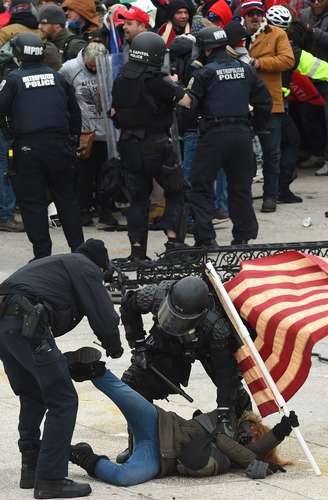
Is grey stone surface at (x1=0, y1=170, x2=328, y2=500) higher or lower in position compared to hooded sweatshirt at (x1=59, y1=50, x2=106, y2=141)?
lower

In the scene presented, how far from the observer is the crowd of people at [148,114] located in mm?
11133

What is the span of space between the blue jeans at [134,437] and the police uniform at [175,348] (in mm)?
412

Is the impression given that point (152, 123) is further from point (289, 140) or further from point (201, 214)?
point (289, 140)

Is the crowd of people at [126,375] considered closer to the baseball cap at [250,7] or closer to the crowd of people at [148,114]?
the crowd of people at [148,114]

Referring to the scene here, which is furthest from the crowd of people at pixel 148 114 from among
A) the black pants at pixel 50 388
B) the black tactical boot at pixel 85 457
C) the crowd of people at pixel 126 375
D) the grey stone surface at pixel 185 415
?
the black pants at pixel 50 388

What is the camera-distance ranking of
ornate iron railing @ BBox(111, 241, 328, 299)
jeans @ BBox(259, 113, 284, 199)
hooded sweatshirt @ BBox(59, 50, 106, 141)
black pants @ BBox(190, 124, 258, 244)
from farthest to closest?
jeans @ BBox(259, 113, 284, 199)
hooded sweatshirt @ BBox(59, 50, 106, 141)
black pants @ BBox(190, 124, 258, 244)
ornate iron railing @ BBox(111, 241, 328, 299)

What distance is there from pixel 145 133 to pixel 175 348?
4.01m

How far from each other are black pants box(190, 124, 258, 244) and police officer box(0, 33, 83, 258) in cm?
104

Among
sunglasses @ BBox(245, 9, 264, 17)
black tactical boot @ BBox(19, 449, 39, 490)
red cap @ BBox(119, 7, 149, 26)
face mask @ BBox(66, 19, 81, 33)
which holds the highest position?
red cap @ BBox(119, 7, 149, 26)

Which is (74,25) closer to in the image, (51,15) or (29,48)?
(51,15)

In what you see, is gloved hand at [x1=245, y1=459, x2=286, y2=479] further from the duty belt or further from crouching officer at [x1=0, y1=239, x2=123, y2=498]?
the duty belt

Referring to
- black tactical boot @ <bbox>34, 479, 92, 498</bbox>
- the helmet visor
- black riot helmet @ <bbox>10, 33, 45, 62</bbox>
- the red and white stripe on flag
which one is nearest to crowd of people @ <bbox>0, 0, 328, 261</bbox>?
black riot helmet @ <bbox>10, 33, 45, 62</bbox>

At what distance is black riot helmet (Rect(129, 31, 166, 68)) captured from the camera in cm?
1094

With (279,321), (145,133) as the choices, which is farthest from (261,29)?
(279,321)
